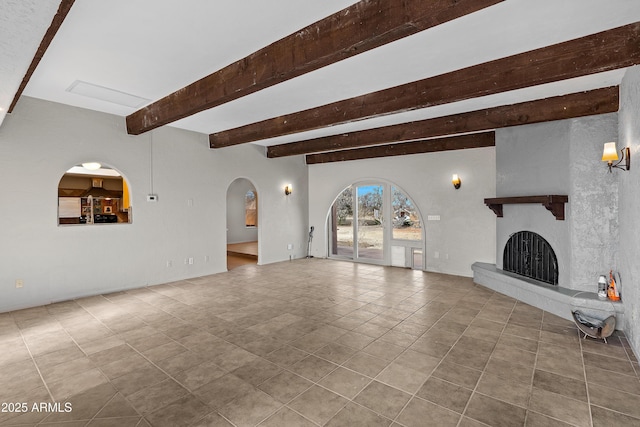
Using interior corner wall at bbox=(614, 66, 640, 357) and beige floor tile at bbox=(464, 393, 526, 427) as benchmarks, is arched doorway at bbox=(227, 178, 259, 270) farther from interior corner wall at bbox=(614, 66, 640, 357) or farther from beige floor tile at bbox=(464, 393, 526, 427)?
interior corner wall at bbox=(614, 66, 640, 357)

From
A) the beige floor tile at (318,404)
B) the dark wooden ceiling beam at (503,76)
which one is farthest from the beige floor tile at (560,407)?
the dark wooden ceiling beam at (503,76)

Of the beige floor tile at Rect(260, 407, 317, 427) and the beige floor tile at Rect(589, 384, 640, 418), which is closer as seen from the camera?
the beige floor tile at Rect(260, 407, 317, 427)

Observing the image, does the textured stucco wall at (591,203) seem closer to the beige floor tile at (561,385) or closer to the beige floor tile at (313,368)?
the beige floor tile at (561,385)

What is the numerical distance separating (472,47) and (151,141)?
5.46 m

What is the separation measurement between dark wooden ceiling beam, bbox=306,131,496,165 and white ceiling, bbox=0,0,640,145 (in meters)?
1.84

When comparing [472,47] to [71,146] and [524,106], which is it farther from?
[71,146]

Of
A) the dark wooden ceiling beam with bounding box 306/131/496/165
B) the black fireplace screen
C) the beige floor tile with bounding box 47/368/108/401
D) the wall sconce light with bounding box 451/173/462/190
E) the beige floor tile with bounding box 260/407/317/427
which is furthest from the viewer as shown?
the wall sconce light with bounding box 451/173/462/190

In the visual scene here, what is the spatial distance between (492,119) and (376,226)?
3969 millimetres

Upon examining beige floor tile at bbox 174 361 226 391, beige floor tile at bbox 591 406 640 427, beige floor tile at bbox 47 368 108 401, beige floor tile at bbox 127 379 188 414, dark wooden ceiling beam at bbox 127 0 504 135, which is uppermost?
dark wooden ceiling beam at bbox 127 0 504 135

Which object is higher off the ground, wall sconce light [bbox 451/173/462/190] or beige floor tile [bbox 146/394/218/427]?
wall sconce light [bbox 451/173/462/190]

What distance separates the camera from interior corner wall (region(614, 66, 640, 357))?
2.95 m

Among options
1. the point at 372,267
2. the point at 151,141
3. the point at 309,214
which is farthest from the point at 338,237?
the point at 151,141

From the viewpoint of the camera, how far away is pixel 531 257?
4.93m

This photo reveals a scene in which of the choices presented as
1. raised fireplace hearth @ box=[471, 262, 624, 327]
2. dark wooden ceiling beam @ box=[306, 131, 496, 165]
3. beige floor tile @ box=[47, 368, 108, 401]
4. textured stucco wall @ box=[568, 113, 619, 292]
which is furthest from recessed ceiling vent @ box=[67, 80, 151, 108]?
raised fireplace hearth @ box=[471, 262, 624, 327]
